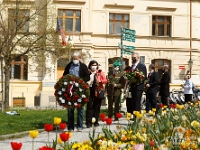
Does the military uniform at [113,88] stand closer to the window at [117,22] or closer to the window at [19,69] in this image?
the window at [19,69]

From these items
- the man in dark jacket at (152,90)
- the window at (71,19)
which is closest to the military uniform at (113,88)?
the man in dark jacket at (152,90)

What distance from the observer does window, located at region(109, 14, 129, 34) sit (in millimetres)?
32906

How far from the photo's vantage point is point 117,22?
3300 cm

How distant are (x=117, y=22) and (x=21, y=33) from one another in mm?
10957

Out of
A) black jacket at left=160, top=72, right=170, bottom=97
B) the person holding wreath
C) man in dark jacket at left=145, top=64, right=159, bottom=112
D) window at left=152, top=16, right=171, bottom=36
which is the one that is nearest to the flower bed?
the person holding wreath

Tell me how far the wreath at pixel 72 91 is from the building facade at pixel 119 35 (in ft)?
64.7

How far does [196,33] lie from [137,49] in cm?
506

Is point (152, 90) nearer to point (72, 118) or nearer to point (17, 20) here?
point (72, 118)

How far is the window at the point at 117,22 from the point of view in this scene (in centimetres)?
3291

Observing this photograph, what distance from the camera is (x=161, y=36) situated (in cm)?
3322

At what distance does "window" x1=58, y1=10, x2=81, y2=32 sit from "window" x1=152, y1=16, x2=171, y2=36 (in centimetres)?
609

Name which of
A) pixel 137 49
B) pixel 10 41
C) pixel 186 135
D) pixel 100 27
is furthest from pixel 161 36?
pixel 186 135

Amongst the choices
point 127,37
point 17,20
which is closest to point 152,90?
point 127,37

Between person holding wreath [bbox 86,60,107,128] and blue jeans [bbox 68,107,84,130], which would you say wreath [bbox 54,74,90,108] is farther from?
person holding wreath [bbox 86,60,107,128]
